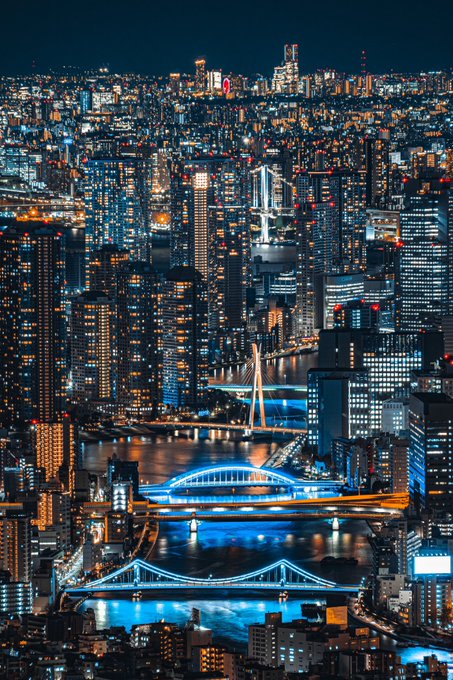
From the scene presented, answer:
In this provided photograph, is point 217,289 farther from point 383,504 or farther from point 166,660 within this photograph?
point 166,660

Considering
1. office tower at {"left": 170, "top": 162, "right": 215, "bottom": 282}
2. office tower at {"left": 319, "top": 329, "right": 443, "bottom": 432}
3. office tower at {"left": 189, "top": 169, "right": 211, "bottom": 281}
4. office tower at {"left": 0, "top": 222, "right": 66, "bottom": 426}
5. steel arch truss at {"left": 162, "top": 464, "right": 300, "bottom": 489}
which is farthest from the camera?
office tower at {"left": 170, "top": 162, "right": 215, "bottom": 282}

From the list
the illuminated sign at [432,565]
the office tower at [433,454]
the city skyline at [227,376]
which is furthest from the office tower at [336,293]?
the illuminated sign at [432,565]

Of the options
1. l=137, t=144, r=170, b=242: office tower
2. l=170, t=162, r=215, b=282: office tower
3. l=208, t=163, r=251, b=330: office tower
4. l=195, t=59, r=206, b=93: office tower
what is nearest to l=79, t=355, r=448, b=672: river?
l=208, t=163, r=251, b=330: office tower

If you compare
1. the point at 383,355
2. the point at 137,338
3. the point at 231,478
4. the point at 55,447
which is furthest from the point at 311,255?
the point at 55,447

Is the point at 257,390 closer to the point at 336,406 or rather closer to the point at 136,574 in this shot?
the point at 336,406

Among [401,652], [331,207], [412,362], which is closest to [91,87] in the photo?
[331,207]

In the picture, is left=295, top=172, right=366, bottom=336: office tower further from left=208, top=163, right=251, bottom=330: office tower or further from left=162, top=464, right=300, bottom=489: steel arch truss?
left=162, top=464, right=300, bottom=489: steel arch truss
